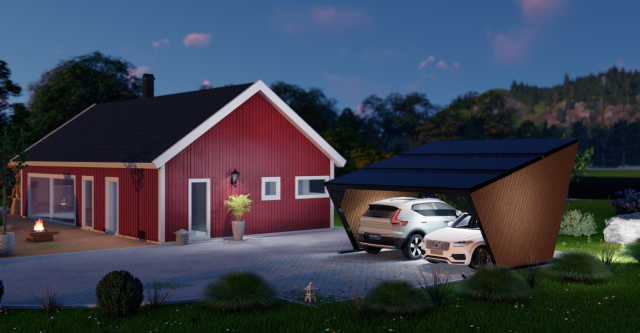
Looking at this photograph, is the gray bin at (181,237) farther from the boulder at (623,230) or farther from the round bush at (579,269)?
the boulder at (623,230)

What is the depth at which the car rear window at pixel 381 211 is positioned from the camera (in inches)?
595

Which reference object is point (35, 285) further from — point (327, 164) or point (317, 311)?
point (327, 164)

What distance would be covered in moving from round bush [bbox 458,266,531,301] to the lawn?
0.16 m

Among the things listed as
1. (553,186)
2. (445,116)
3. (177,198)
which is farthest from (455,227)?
(445,116)

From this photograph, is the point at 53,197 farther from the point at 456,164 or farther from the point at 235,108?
the point at 456,164

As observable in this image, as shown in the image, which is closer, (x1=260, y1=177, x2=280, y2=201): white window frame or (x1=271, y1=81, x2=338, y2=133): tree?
(x1=260, y1=177, x2=280, y2=201): white window frame

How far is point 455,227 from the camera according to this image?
1476 centimetres

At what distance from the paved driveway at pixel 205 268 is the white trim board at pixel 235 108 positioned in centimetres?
291

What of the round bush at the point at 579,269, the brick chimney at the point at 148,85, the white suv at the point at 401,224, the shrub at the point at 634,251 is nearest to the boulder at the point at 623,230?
the shrub at the point at 634,251

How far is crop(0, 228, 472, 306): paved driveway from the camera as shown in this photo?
442 inches

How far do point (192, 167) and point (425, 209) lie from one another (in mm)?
7735

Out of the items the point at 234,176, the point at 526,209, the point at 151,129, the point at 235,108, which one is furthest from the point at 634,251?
the point at 151,129

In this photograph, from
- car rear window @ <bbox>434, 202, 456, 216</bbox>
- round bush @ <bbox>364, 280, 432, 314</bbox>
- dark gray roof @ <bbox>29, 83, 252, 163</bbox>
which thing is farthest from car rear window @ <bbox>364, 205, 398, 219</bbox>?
Result: dark gray roof @ <bbox>29, 83, 252, 163</bbox>

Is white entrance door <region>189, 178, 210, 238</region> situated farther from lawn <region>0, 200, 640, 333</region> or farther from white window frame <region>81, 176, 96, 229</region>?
lawn <region>0, 200, 640, 333</region>
